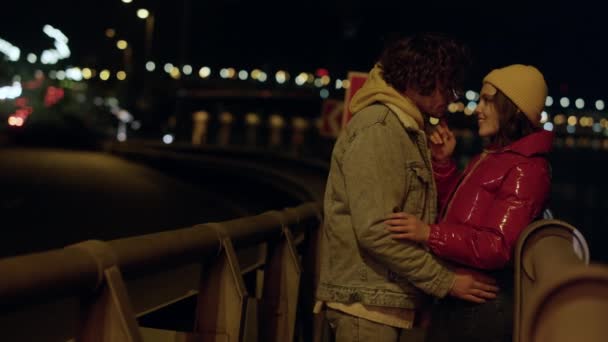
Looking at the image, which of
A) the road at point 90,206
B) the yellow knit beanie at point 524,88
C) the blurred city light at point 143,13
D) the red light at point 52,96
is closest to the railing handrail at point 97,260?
the yellow knit beanie at point 524,88

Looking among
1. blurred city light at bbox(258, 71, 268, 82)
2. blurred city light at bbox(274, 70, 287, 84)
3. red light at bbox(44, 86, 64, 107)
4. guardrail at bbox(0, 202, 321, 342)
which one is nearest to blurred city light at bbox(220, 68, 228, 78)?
blurred city light at bbox(258, 71, 268, 82)

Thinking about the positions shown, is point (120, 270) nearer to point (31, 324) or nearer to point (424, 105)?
point (424, 105)

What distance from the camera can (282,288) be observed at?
474 cm

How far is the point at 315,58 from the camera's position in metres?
114

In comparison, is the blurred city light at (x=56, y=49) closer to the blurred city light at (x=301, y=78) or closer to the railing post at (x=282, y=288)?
the blurred city light at (x=301, y=78)

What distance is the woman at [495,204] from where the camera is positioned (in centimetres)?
317

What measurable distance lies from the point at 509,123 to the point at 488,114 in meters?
0.10

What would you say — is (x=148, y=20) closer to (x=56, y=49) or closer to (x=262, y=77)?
(x=56, y=49)

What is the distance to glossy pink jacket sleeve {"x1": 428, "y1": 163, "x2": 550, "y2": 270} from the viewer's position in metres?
3.16

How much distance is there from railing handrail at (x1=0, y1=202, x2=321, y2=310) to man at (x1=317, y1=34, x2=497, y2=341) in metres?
0.51

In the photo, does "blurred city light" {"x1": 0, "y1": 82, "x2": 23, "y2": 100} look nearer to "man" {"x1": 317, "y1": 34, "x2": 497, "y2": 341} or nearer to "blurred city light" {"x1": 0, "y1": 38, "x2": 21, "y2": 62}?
"blurred city light" {"x1": 0, "y1": 38, "x2": 21, "y2": 62}

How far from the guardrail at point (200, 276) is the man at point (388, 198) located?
472 mm

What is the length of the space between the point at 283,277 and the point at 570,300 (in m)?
3.09

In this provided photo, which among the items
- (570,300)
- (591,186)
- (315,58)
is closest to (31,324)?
(570,300)
